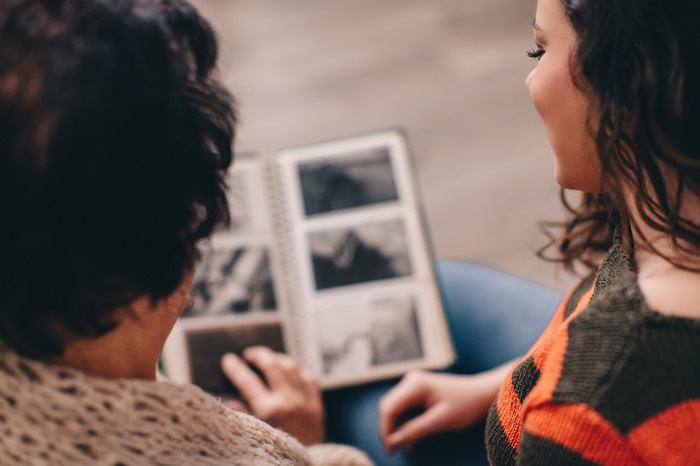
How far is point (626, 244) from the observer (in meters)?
0.46

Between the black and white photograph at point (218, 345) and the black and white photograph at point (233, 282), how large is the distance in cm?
2

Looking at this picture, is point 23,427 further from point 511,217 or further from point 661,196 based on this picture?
point 511,217

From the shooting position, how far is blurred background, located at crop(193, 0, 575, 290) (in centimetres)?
126

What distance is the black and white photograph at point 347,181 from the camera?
2.67 ft

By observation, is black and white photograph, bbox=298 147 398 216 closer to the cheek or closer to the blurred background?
the cheek

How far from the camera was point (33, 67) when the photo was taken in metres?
0.30

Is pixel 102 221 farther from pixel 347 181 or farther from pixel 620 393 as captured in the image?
pixel 347 181

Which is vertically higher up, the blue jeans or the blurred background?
the blurred background

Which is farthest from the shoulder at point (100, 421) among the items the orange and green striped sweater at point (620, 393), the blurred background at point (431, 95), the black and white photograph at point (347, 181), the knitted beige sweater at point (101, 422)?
the blurred background at point (431, 95)

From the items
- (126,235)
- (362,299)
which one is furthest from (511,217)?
(126,235)

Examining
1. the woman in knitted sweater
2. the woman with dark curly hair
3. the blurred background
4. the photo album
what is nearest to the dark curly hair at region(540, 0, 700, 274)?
the woman with dark curly hair

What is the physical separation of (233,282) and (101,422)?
17.1 inches

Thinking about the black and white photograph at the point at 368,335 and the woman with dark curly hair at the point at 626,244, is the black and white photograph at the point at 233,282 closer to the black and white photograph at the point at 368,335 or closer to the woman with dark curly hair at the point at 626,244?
the black and white photograph at the point at 368,335

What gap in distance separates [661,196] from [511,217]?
83cm
